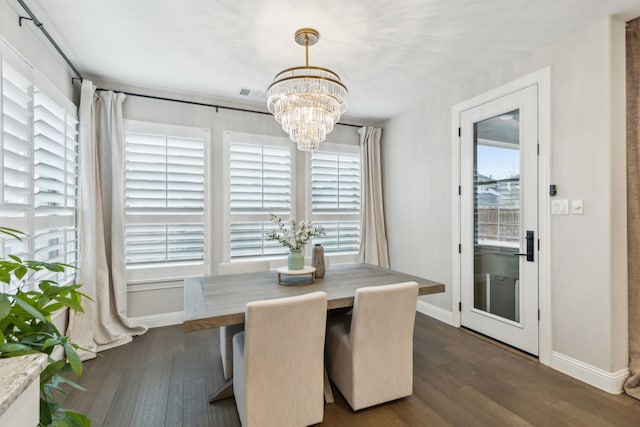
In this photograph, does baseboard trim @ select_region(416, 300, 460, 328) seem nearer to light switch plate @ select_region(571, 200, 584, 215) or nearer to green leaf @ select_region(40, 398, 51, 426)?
light switch plate @ select_region(571, 200, 584, 215)

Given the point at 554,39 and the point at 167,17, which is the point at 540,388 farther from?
the point at 167,17

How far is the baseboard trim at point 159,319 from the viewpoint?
346cm

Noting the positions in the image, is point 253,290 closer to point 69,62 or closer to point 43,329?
point 43,329

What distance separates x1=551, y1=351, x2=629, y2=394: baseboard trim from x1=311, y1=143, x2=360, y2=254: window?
2613 mm

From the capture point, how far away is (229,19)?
2277 mm

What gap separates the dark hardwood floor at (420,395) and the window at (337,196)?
6.29ft

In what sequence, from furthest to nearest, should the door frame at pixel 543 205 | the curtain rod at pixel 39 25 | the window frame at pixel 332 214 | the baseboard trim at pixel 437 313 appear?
the window frame at pixel 332 214, the baseboard trim at pixel 437 313, the door frame at pixel 543 205, the curtain rod at pixel 39 25

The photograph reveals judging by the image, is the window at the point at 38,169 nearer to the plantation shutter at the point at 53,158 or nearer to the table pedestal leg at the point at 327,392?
the plantation shutter at the point at 53,158

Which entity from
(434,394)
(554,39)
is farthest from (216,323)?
(554,39)

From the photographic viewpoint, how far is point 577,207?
8.00 ft

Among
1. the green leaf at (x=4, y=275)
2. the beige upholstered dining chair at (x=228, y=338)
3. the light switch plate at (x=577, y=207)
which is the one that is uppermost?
the light switch plate at (x=577, y=207)

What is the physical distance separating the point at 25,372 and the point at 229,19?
234 centimetres

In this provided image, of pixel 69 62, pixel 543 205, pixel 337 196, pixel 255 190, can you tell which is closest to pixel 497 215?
pixel 543 205

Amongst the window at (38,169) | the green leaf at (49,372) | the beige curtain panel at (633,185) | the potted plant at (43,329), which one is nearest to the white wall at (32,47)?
the window at (38,169)
